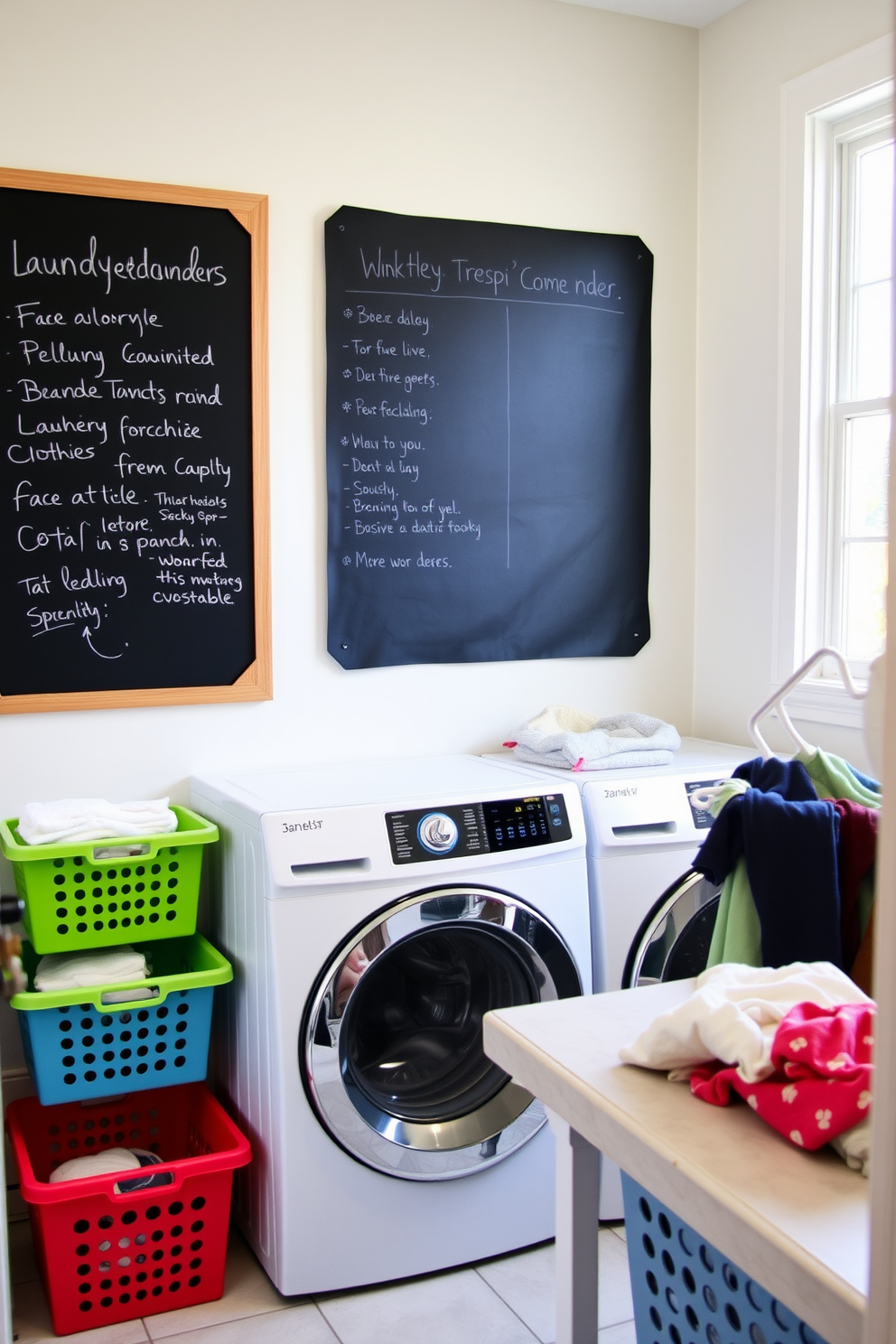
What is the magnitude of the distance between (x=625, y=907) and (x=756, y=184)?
185 cm

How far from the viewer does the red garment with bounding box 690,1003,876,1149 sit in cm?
108

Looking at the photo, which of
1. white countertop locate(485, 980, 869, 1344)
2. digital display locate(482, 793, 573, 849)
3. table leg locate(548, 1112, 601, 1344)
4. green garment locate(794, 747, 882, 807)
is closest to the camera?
white countertop locate(485, 980, 869, 1344)

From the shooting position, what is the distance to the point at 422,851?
228 centimetres

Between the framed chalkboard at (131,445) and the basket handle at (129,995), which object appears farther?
the framed chalkboard at (131,445)

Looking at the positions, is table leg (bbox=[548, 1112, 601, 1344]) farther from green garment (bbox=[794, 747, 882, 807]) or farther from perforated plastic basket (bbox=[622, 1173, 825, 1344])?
green garment (bbox=[794, 747, 882, 807])

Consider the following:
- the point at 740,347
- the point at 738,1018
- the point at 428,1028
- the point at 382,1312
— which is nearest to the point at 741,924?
the point at 738,1018

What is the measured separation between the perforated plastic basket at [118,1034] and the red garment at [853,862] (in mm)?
Result: 1227

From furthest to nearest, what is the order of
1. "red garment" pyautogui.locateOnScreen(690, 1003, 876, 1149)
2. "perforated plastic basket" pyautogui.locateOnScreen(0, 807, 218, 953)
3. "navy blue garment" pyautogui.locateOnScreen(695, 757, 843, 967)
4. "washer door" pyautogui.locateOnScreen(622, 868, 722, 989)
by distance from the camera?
"washer door" pyautogui.locateOnScreen(622, 868, 722, 989) < "perforated plastic basket" pyautogui.locateOnScreen(0, 807, 218, 953) < "navy blue garment" pyautogui.locateOnScreen(695, 757, 843, 967) < "red garment" pyautogui.locateOnScreen(690, 1003, 876, 1149)

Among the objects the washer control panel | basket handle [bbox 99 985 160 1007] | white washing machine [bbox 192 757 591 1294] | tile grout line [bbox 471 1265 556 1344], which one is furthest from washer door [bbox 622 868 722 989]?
basket handle [bbox 99 985 160 1007]

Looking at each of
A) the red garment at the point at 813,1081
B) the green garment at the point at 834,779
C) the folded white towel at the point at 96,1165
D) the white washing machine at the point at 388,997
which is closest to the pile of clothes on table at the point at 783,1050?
the red garment at the point at 813,1081

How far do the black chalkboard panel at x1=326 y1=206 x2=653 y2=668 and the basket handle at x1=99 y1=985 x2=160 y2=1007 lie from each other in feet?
3.00

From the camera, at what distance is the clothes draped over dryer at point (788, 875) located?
1.60 meters

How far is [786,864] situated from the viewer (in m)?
1.63

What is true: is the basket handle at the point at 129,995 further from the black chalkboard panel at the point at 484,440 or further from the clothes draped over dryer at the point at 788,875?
the clothes draped over dryer at the point at 788,875
